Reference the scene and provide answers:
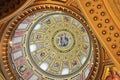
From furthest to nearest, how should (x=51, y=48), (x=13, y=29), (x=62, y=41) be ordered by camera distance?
1. (x=62, y=41)
2. (x=51, y=48)
3. (x=13, y=29)

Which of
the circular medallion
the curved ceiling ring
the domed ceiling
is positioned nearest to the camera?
the curved ceiling ring

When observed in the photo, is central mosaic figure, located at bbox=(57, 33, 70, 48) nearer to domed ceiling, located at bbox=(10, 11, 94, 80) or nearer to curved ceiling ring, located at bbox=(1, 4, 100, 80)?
domed ceiling, located at bbox=(10, 11, 94, 80)

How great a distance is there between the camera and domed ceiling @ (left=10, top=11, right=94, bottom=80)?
43.7 ft

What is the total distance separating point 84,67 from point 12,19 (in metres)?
4.80

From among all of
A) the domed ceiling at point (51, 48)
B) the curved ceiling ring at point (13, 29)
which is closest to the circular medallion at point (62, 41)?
the domed ceiling at point (51, 48)

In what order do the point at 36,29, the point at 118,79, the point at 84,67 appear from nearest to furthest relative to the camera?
the point at 118,79, the point at 84,67, the point at 36,29

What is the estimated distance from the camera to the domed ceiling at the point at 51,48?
1330cm

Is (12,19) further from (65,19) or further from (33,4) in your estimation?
(65,19)

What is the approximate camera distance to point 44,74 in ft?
46.7

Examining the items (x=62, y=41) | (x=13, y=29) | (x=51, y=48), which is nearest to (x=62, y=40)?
(x=62, y=41)

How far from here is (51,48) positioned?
16.2m

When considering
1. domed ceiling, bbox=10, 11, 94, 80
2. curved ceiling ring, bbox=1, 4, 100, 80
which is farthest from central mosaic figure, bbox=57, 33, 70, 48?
curved ceiling ring, bbox=1, 4, 100, 80

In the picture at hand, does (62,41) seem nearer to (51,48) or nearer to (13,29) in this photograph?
(51,48)

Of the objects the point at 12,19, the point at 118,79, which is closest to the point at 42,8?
the point at 12,19
